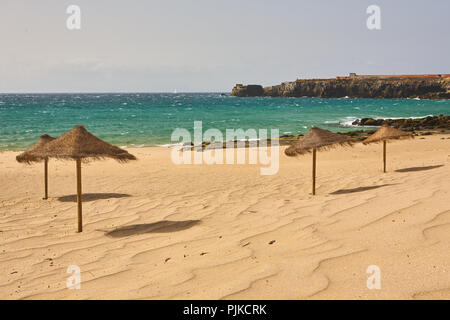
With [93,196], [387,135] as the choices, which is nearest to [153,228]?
[93,196]

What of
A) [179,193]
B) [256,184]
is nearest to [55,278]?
[179,193]

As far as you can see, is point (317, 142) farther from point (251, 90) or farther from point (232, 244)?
point (251, 90)

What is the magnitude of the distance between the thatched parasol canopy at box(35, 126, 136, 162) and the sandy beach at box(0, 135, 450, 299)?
1.26m

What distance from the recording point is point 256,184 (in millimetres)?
11609

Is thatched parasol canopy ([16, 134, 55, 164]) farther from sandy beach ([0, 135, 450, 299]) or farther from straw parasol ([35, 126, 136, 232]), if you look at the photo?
sandy beach ([0, 135, 450, 299])

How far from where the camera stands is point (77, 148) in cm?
685

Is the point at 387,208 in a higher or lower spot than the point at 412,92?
lower

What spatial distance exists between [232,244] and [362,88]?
431ft

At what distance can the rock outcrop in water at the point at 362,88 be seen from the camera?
114m

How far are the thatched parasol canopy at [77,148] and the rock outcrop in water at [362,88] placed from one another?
114735 mm

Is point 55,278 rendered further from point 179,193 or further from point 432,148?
point 432,148

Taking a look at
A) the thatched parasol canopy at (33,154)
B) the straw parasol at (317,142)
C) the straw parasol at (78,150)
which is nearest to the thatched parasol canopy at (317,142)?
the straw parasol at (317,142)

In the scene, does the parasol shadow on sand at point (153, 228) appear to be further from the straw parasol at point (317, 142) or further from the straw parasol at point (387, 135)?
the straw parasol at point (387, 135)
